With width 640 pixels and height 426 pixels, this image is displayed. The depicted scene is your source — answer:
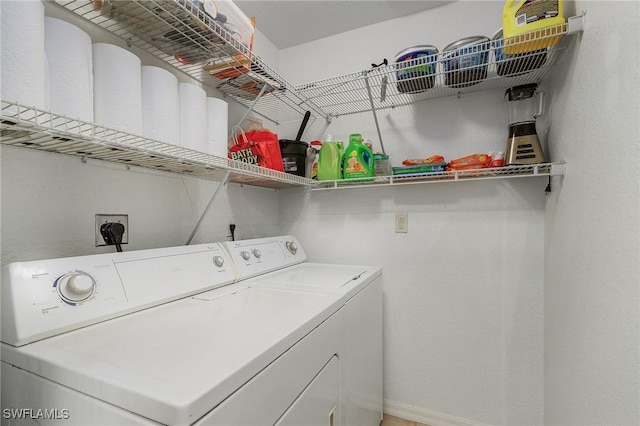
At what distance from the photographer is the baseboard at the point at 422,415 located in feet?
6.05

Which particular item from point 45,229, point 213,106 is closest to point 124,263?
point 45,229

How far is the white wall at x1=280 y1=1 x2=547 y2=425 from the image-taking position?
172 centimetres

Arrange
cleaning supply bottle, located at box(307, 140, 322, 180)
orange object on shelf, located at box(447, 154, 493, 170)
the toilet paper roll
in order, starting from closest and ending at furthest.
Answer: the toilet paper roll → orange object on shelf, located at box(447, 154, 493, 170) → cleaning supply bottle, located at box(307, 140, 322, 180)

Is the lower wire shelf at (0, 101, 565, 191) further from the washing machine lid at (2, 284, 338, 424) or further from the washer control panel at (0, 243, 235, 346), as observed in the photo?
the washing machine lid at (2, 284, 338, 424)

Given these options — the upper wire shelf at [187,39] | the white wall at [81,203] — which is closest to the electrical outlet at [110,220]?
the white wall at [81,203]

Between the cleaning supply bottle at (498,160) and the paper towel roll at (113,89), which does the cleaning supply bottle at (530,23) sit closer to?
the cleaning supply bottle at (498,160)

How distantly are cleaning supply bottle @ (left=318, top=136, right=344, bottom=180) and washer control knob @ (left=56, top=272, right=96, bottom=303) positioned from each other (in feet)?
4.72

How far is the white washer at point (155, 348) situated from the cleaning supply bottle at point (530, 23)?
4.69 ft

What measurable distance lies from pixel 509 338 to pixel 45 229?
239 centimetres

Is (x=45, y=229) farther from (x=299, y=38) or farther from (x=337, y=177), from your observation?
(x=299, y=38)

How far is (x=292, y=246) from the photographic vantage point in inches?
83.4

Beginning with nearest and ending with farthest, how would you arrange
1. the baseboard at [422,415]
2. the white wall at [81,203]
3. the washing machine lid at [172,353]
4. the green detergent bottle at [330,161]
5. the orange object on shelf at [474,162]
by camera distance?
the washing machine lid at [172,353] → the white wall at [81,203] → the orange object on shelf at [474,162] → the baseboard at [422,415] → the green detergent bottle at [330,161]

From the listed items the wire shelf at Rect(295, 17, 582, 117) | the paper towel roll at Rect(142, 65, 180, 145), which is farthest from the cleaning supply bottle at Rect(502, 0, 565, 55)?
the paper towel roll at Rect(142, 65, 180, 145)

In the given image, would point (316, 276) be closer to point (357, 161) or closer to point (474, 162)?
point (357, 161)
